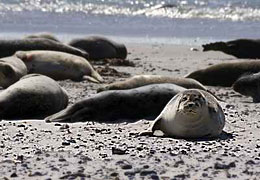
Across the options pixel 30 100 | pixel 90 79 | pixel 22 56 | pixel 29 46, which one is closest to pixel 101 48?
pixel 29 46

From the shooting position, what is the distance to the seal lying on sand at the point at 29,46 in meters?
11.0

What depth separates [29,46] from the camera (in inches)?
435

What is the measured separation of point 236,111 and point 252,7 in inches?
697

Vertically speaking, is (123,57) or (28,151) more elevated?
(28,151)

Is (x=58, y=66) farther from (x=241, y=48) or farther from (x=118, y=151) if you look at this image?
(x=118, y=151)

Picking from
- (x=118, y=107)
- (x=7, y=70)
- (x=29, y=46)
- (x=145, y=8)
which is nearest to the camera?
(x=118, y=107)

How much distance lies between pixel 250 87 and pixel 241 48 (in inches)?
178

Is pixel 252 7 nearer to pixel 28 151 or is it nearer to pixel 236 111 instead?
pixel 236 111

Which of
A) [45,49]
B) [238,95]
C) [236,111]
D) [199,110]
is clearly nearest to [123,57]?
[45,49]

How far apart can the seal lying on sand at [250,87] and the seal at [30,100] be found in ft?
7.82

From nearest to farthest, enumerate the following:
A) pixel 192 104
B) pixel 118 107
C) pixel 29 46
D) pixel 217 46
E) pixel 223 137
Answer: pixel 192 104 → pixel 223 137 → pixel 118 107 → pixel 29 46 → pixel 217 46

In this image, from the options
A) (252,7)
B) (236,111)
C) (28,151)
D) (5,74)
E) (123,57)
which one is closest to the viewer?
(28,151)

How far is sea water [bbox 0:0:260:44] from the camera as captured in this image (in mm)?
16984

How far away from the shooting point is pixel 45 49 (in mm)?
10953
